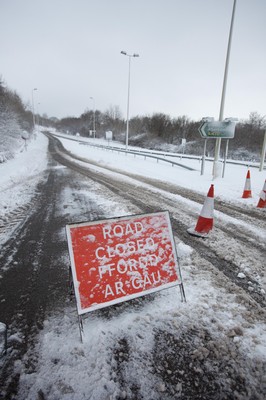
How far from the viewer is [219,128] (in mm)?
10820

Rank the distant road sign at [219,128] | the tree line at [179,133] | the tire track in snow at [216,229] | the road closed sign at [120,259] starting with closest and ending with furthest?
the road closed sign at [120,259] → the tire track in snow at [216,229] → the distant road sign at [219,128] → the tree line at [179,133]

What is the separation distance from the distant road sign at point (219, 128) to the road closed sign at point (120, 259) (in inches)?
373

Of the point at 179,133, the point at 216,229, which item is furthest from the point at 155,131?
the point at 216,229

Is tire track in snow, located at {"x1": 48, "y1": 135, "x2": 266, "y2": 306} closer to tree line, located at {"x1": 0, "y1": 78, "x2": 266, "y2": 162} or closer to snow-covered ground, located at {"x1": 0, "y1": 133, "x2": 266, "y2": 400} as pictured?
snow-covered ground, located at {"x1": 0, "y1": 133, "x2": 266, "y2": 400}

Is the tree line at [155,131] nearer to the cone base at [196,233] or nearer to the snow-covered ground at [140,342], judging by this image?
the cone base at [196,233]

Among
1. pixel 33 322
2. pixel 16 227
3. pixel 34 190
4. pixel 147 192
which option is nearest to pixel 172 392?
pixel 33 322

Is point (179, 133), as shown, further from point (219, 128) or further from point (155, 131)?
point (219, 128)

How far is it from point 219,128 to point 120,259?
10.3 m

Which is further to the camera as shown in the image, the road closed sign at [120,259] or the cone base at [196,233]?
the cone base at [196,233]

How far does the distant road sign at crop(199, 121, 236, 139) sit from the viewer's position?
35.1 ft

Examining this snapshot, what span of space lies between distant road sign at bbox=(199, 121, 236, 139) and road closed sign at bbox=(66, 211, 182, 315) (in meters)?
9.47

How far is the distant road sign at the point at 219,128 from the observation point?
1069 cm

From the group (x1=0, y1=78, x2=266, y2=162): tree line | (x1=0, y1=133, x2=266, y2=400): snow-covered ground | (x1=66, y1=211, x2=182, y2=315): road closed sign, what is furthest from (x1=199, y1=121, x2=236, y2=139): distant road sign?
(x1=0, y1=78, x2=266, y2=162): tree line

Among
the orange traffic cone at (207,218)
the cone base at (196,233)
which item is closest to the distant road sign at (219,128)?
the orange traffic cone at (207,218)
